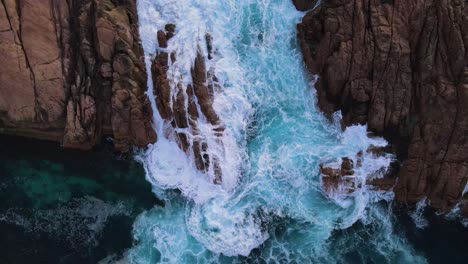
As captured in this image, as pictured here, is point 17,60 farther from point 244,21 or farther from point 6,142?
point 244,21

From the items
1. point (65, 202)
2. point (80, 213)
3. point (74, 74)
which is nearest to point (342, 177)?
point (80, 213)

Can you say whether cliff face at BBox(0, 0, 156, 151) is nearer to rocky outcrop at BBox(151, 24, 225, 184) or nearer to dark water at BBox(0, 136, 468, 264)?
rocky outcrop at BBox(151, 24, 225, 184)

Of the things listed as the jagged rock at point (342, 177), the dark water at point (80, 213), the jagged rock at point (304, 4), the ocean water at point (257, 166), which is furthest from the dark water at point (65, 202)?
the jagged rock at point (304, 4)

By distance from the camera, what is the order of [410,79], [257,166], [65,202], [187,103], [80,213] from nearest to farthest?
[410,79] < [80,213] < [65,202] < [257,166] < [187,103]

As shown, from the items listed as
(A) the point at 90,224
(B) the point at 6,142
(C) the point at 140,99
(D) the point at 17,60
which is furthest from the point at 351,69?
(B) the point at 6,142

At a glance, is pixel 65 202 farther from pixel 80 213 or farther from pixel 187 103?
pixel 187 103

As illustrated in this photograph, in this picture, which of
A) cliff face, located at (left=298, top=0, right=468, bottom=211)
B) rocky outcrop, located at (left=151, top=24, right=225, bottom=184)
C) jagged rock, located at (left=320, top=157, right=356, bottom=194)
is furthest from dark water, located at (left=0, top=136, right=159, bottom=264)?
cliff face, located at (left=298, top=0, right=468, bottom=211)
